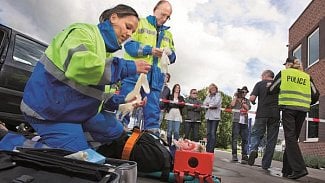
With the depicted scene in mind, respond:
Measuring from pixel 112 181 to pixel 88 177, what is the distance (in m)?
0.11

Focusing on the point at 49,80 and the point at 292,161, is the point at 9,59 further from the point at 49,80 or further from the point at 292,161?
the point at 292,161

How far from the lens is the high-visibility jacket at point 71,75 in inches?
98.6

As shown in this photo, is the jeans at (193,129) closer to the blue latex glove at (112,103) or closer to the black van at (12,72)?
the black van at (12,72)

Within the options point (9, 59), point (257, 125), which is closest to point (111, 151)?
point (9, 59)

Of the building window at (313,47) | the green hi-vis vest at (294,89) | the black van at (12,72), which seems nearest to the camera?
the black van at (12,72)

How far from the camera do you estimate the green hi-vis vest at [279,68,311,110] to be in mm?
6500

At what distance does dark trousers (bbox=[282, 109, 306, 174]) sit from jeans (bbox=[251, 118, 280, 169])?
53cm

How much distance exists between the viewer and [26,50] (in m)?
5.86

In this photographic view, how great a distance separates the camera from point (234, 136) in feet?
31.8

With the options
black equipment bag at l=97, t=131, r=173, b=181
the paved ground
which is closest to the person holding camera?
the paved ground

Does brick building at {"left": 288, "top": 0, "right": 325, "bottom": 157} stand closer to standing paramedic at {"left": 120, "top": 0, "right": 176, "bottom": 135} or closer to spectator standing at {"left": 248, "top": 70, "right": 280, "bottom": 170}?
spectator standing at {"left": 248, "top": 70, "right": 280, "bottom": 170}

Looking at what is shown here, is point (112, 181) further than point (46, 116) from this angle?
No

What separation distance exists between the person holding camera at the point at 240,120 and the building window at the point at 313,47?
9658 mm

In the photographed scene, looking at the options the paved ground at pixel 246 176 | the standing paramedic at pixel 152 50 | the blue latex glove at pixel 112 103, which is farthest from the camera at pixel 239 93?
the blue latex glove at pixel 112 103
